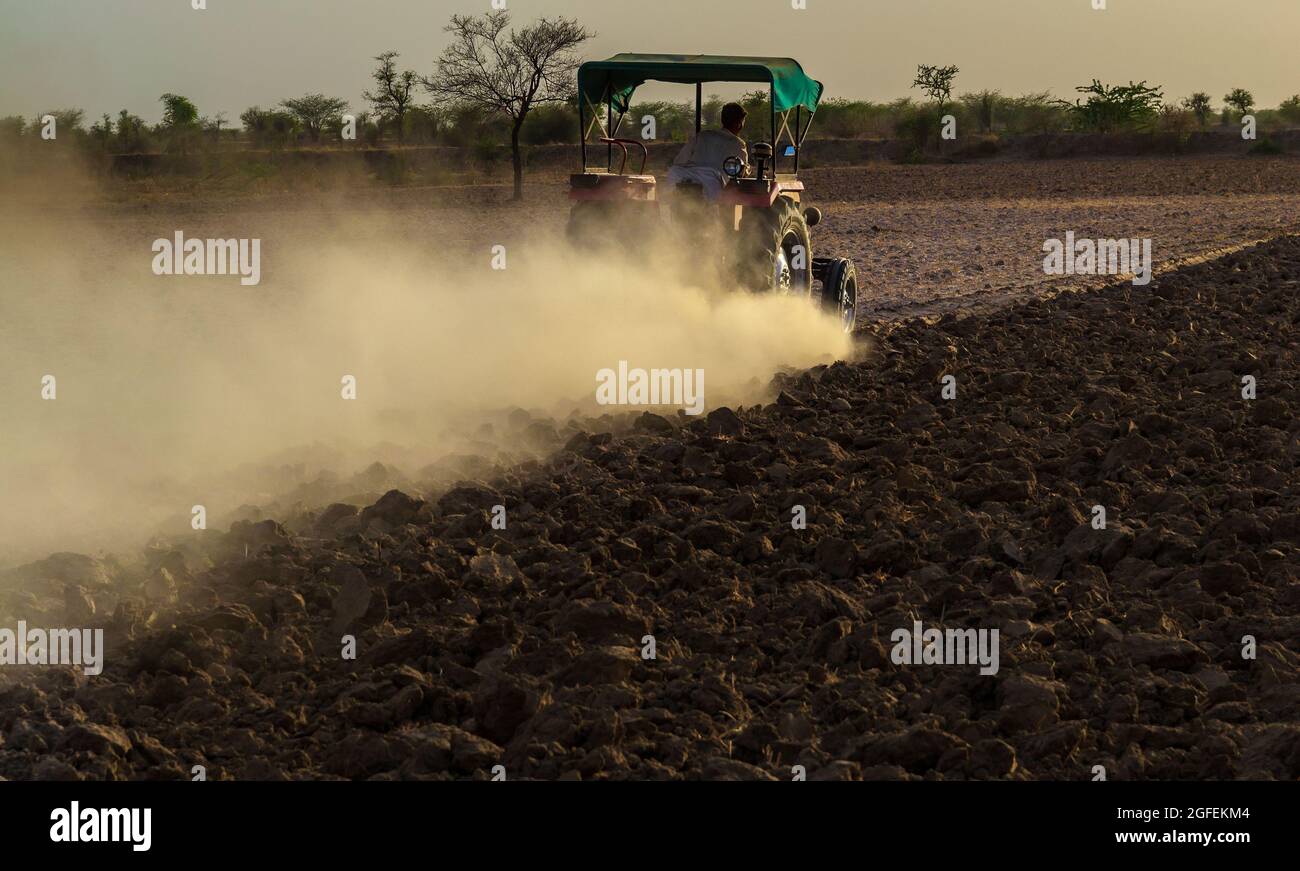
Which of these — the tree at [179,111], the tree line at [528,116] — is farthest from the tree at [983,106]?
the tree at [179,111]

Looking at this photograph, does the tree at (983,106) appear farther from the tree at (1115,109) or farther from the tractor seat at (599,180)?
the tractor seat at (599,180)

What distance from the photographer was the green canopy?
11641 millimetres

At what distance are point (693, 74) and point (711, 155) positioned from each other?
1045 mm

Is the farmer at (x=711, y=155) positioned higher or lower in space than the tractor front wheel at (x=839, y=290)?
higher

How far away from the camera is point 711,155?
11.3 metres

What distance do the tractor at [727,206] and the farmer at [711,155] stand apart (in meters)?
0.07

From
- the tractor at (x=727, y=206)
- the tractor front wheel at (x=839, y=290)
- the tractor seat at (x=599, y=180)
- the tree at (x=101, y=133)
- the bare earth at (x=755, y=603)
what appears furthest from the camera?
the tree at (x=101, y=133)

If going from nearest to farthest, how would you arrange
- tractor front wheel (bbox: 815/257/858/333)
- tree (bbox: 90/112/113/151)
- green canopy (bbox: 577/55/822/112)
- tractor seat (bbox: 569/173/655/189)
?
tractor seat (bbox: 569/173/655/189)
green canopy (bbox: 577/55/822/112)
tractor front wheel (bbox: 815/257/858/333)
tree (bbox: 90/112/113/151)

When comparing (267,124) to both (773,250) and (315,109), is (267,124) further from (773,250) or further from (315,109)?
(773,250)

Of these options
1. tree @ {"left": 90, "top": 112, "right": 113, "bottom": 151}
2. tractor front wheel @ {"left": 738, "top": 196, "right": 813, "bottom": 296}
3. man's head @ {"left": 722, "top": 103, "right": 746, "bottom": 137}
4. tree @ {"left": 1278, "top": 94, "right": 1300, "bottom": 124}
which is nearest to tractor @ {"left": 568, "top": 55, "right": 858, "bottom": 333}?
tractor front wheel @ {"left": 738, "top": 196, "right": 813, "bottom": 296}

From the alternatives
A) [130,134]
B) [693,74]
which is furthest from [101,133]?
[693,74]

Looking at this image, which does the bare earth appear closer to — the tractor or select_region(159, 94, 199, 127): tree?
the tractor

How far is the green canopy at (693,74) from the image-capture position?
11.6 m

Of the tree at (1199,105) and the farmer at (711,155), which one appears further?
the tree at (1199,105)
